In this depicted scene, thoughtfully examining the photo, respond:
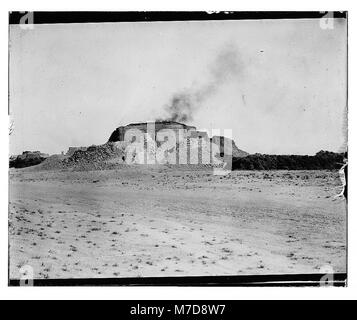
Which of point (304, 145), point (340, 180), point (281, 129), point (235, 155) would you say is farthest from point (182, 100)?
point (340, 180)

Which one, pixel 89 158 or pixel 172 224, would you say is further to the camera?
pixel 89 158

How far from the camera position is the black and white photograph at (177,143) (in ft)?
15.9

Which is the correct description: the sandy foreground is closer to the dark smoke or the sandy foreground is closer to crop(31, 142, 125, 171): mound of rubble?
crop(31, 142, 125, 171): mound of rubble

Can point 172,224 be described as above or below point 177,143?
below

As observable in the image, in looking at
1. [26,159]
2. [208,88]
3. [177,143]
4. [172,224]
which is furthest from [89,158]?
[208,88]

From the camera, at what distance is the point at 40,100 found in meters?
4.92

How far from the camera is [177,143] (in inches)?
202

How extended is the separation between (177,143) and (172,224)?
38.5 inches

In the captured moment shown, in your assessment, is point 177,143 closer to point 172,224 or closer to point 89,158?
point 172,224

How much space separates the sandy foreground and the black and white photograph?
0.01m

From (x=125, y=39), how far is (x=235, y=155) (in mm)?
1894

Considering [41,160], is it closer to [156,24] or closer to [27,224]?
[27,224]

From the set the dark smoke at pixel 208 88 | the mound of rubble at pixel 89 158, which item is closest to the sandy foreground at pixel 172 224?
the mound of rubble at pixel 89 158

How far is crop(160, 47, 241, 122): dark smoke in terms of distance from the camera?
196 inches
